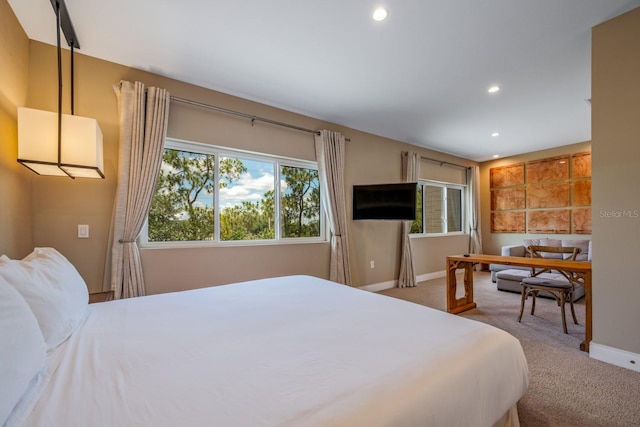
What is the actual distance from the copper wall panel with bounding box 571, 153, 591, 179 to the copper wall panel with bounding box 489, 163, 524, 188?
86cm

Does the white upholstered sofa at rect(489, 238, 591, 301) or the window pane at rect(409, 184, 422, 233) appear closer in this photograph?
the white upholstered sofa at rect(489, 238, 591, 301)

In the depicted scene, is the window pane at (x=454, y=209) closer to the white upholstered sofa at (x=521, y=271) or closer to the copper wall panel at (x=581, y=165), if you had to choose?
the white upholstered sofa at (x=521, y=271)

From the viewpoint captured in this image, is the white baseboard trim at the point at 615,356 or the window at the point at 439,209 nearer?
the white baseboard trim at the point at 615,356

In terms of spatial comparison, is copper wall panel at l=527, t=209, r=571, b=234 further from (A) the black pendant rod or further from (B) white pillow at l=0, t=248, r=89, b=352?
(A) the black pendant rod

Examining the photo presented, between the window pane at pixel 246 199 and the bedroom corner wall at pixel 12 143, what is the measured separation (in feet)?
5.31

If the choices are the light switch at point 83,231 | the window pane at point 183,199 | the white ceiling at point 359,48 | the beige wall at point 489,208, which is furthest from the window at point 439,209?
the light switch at point 83,231

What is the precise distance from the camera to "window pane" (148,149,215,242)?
2.95 meters

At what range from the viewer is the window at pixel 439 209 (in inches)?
225

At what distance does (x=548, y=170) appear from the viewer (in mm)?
5746

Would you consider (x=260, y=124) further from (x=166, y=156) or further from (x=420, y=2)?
(x=420, y=2)

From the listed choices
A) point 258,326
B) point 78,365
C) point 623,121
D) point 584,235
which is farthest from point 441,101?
point 584,235

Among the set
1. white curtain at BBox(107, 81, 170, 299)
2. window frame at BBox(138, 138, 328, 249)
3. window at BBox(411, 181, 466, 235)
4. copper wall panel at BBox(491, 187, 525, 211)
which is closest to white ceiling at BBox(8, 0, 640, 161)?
white curtain at BBox(107, 81, 170, 299)

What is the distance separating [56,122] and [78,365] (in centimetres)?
170

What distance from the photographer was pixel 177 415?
76 cm
